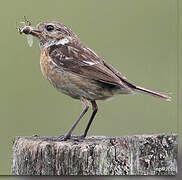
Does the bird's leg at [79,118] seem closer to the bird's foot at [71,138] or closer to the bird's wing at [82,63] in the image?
the bird's foot at [71,138]

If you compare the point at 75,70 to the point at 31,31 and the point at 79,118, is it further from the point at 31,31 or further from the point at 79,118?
the point at 31,31

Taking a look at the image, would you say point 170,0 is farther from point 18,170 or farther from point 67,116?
point 18,170

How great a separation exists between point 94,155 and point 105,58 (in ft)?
3.32

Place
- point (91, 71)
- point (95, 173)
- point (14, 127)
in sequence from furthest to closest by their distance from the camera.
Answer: point (14, 127), point (91, 71), point (95, 173)

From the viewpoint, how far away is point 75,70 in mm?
4586

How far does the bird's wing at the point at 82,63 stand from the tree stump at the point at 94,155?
18.0 inches

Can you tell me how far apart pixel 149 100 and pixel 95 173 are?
976mm

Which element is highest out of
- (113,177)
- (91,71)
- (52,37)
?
(52,37)

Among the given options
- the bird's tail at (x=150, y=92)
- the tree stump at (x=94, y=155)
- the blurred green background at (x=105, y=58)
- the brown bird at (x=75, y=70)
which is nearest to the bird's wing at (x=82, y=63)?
the brown bird at (x=75, y=70)

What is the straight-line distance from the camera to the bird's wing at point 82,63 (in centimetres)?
450

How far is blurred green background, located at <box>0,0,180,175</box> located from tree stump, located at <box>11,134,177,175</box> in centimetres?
39

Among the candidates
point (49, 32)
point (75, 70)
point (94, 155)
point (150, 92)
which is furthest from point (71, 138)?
point (49, 32)

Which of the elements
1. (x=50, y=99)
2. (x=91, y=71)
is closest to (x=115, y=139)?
(x=91, y=71)

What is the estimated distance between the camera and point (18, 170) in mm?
4488
